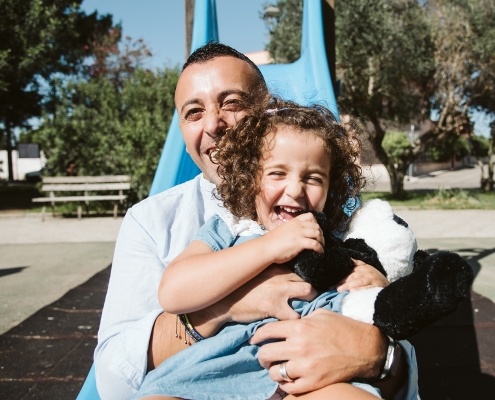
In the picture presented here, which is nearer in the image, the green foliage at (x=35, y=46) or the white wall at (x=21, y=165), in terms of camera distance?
the green foliage at (x=35, y=46)

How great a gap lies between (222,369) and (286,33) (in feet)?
49.0

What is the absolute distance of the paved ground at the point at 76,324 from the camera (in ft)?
8.82

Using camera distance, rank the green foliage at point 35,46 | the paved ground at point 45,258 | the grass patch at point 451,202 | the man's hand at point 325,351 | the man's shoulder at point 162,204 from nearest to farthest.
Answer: the man's hand at point 325,351
the man's shoulder at point 162,204
the paved ground at point 45,258
the grass patch at point 451,202
the green foliage at point 35,46

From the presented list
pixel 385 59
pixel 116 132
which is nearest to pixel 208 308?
pixel 116 132

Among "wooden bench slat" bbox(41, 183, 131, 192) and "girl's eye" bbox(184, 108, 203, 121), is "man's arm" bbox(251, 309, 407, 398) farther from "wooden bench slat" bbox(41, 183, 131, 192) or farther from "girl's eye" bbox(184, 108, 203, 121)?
"wooden bench slat" bbox(41, 183, 131, 192)

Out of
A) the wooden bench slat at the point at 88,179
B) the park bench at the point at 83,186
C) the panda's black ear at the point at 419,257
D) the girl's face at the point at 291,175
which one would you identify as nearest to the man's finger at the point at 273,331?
the girl's face at the point at 291,175

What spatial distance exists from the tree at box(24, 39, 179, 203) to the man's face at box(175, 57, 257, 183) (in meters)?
8.97

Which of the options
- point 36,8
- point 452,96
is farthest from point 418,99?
point 36,8

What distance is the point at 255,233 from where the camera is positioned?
146 cm

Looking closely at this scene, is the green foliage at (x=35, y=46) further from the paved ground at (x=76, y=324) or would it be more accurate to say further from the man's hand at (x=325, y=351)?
the man's hand at (x=325, y=351)

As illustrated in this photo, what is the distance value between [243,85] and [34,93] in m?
17.8

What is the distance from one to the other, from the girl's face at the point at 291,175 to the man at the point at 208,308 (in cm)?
20

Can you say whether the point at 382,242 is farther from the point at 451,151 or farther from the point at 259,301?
the point at 451,151

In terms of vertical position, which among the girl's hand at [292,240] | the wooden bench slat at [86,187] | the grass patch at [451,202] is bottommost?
the grass patch at [451,202]
